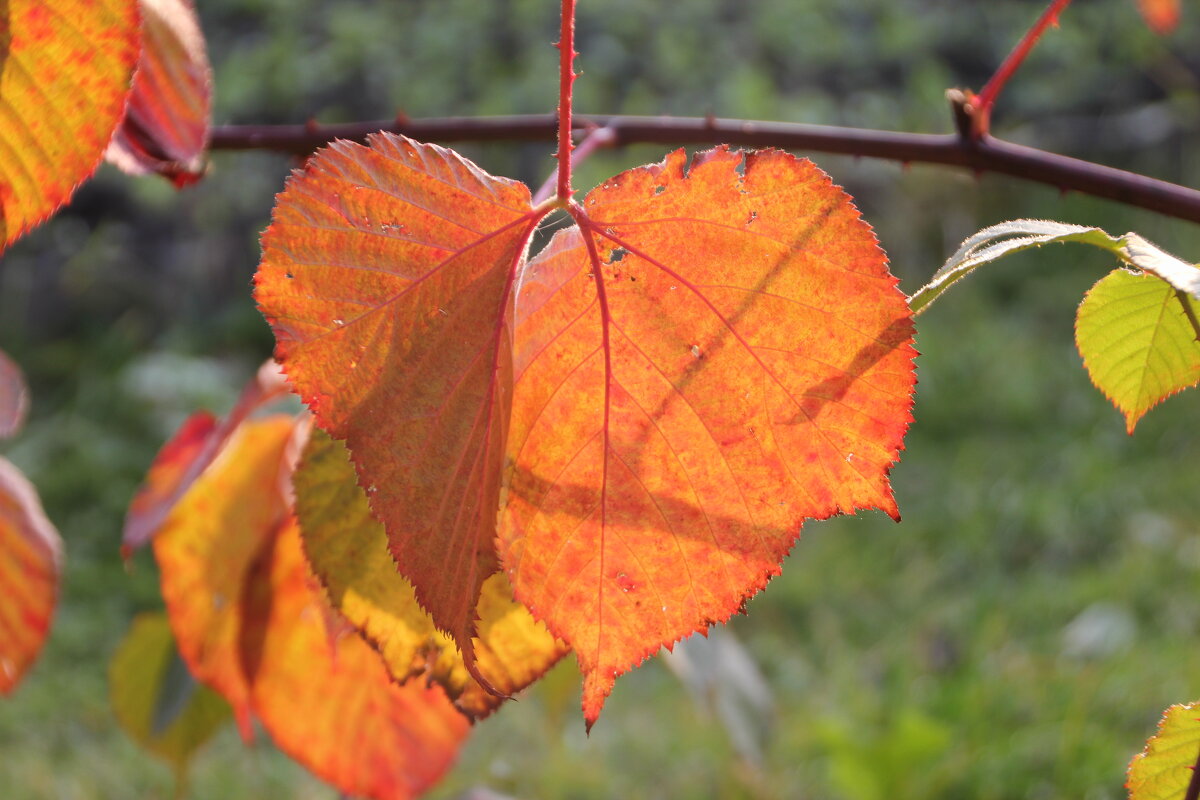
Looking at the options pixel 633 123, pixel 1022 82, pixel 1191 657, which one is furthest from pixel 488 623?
pixel 1022 82

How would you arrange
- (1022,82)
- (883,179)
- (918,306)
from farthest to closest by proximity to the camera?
(1022,82) → (883,179) → (918,306)

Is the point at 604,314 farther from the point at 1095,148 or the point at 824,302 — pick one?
the point at 1095,148

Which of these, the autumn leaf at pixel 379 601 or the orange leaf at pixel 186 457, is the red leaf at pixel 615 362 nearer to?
the autumn leaf at pixel 379 601

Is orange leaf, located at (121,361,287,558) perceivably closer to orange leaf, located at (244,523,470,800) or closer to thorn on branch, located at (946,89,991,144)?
orange leaf, located at (244,523,470,800)

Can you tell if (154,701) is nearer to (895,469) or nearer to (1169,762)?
(1169,762)

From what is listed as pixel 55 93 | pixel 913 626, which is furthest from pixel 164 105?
pixel 913 626

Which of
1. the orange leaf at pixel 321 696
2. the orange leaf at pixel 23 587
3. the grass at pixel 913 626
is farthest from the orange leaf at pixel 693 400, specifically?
the grass at pixel 913 626
